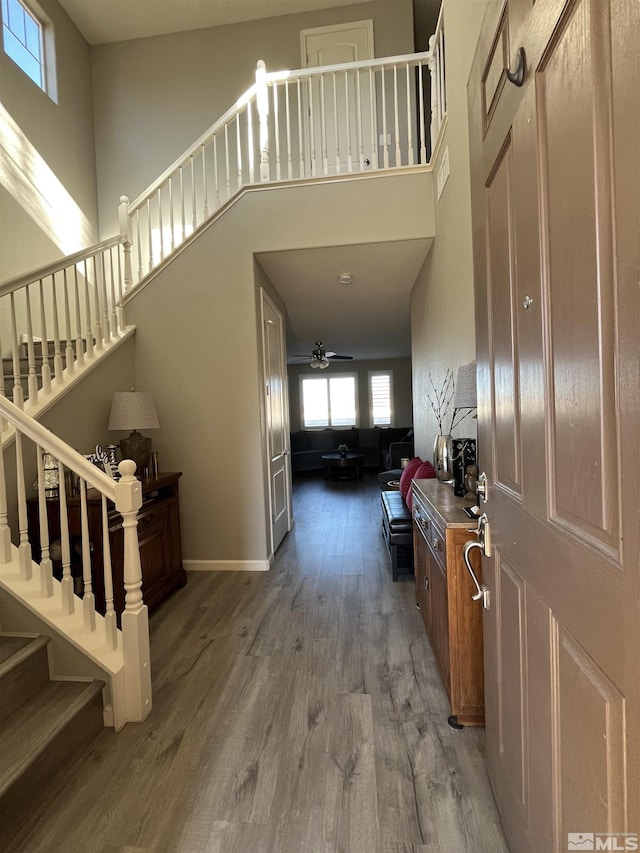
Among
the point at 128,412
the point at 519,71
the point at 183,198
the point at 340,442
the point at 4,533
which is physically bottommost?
the point at 340,442

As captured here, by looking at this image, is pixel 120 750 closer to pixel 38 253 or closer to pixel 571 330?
pixel 571 330

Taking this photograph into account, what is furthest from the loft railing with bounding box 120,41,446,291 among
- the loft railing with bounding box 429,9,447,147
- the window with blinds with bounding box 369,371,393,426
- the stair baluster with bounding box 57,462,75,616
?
the window with blinds with bounding box 369,371,393,426

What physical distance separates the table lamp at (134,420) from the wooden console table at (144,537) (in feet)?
0.77

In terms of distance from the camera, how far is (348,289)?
180 inches

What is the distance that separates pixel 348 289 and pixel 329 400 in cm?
562

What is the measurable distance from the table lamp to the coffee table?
17.4ft

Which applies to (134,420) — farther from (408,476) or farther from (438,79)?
(438,79)

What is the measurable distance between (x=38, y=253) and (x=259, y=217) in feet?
7.17

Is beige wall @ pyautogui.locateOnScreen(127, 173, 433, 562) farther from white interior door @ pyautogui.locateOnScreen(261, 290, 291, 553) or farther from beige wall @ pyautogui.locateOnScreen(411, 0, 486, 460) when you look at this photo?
beige wall @ pyautogui.locateOnScreen(411, 0, 486, 460)

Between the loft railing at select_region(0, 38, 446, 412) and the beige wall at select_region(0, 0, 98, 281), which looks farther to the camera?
the beige wall at select_region(0, 0, 98, 281)

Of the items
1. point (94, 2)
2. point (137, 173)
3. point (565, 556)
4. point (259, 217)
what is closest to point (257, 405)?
point (259, 217)

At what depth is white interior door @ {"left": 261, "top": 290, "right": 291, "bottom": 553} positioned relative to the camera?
385 cm

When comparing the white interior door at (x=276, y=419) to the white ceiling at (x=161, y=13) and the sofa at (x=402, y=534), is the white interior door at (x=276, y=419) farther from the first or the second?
the white ceiling at (x=161, y=13)

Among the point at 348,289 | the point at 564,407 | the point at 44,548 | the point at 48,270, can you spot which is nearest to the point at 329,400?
the point at 348,289
